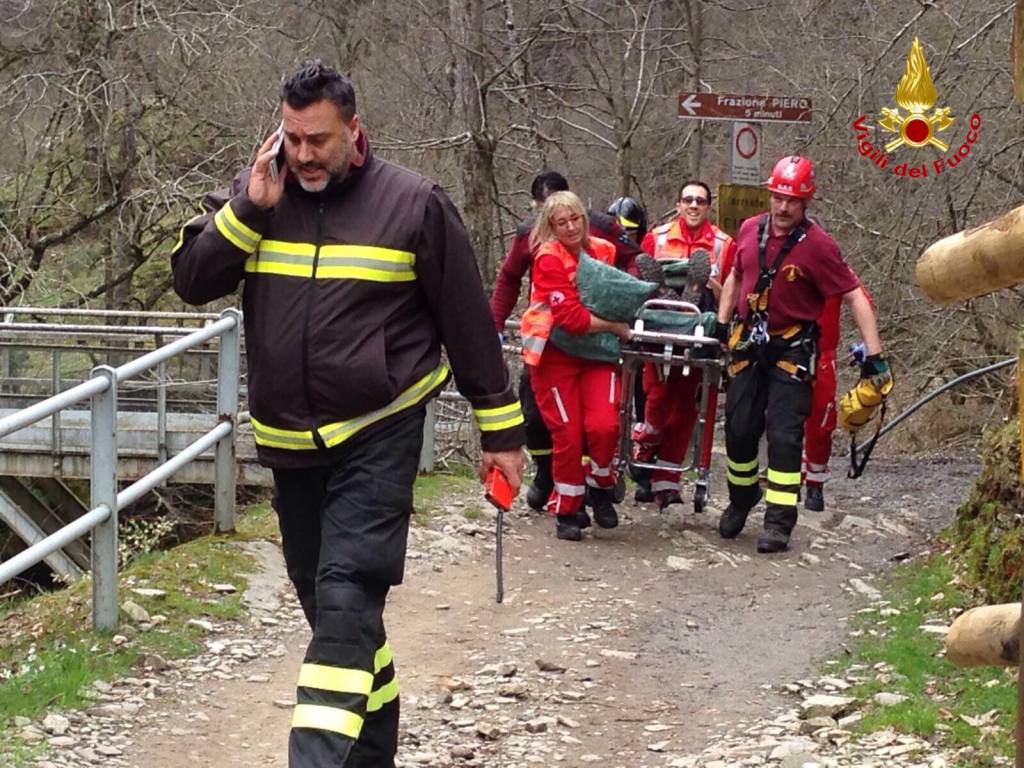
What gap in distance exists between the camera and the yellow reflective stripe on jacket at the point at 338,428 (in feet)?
13.8

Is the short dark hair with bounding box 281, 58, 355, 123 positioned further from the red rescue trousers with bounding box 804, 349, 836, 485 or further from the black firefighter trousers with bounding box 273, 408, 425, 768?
the red rescue trousers with bounding box 804, 349, 836, 485

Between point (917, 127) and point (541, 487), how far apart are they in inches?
210

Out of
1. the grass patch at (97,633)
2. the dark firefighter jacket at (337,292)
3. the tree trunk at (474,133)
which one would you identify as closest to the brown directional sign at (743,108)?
the tree trunk at (474,133)

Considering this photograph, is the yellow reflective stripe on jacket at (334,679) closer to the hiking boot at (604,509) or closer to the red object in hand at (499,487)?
the red object in hand at (499,487)

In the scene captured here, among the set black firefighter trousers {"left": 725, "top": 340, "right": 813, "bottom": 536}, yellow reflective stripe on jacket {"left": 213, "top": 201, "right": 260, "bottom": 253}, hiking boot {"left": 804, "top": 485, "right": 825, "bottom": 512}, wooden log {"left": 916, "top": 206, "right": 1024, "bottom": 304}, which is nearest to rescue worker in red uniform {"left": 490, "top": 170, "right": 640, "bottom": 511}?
black firefighter trousers {"left": 725, "top": 340, "right": 813, "bottom": 536}

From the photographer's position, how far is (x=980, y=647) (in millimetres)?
2529

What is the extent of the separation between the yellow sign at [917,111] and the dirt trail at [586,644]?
3508mm

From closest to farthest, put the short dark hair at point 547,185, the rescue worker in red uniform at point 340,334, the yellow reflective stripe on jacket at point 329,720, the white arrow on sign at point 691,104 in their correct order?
1. the yellow reflective stripe on jacket at point 329,720
2. the rescue worker in red uniform at point 340,334
3. the short dark hair at point 547,185
4. the white arrow on sign at point 691,104

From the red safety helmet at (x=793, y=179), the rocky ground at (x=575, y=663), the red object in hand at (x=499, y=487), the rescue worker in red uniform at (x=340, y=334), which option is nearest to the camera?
the rescue worker in red uniform at (x=340, y=334)

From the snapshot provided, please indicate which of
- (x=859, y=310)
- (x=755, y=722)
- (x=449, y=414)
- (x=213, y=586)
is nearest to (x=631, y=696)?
(x=755, y=722)

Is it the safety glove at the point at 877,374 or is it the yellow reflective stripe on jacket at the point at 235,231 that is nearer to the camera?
the yellow reflective stripe on jacket at the point at 235,231

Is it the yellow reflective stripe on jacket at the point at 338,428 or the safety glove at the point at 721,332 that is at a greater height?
the safety glove at the point at 721,332

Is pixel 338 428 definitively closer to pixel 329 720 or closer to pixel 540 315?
pixel 329 720

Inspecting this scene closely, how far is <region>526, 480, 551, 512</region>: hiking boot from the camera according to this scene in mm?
9344
